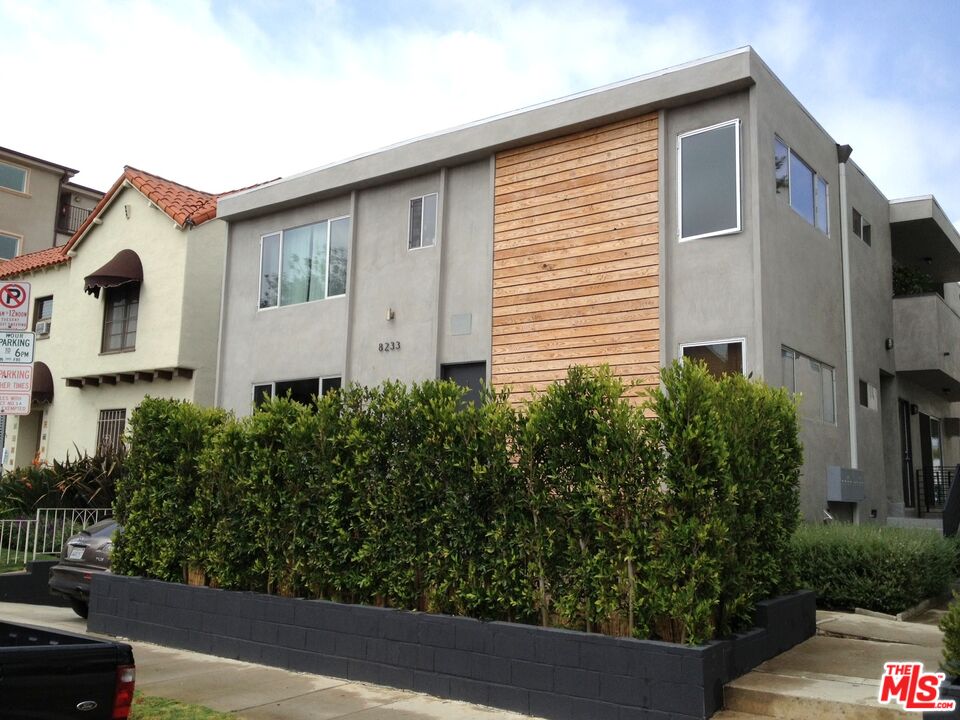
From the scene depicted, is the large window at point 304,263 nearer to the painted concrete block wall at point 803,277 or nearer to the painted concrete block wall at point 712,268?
the painted concrete block wall at point 712,268

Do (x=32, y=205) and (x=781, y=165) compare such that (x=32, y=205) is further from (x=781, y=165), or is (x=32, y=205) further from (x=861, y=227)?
(x=781, y=165)

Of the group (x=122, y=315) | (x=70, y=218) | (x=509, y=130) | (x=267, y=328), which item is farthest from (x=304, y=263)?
(x=70, y=218)

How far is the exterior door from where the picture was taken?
17.4 meters

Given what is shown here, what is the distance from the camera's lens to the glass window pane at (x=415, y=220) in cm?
1569

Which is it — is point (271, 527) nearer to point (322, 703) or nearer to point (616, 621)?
point (322, 703)

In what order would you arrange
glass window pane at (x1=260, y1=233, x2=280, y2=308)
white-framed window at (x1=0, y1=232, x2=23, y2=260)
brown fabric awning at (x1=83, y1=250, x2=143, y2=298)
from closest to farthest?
glass window pane at (x1=260, y1=233, x2=280, y2=308) < brown fabric awning at (x1=83, y1=250, x2=143, y2=298) < white-framed window at (x1=0, y1=232, x2=23, y2=260)

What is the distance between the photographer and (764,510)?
7.62m

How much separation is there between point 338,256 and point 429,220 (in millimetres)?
2229

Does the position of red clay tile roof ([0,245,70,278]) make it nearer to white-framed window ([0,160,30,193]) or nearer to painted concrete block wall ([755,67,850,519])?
white-framed window ([0,160,30,193])

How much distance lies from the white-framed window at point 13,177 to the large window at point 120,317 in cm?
1584

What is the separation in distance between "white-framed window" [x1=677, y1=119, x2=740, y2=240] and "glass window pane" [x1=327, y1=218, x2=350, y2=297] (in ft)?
22.1

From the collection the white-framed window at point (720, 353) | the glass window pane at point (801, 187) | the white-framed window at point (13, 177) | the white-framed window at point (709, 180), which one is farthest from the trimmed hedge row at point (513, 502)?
the white-framed window at point (13, 177)

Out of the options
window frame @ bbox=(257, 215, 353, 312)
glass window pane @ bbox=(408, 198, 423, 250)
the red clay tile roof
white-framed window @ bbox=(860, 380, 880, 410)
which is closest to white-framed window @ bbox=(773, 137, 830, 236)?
white-framed window @ bbox=(860, 380, 880, 410)

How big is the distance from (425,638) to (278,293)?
11461mm
